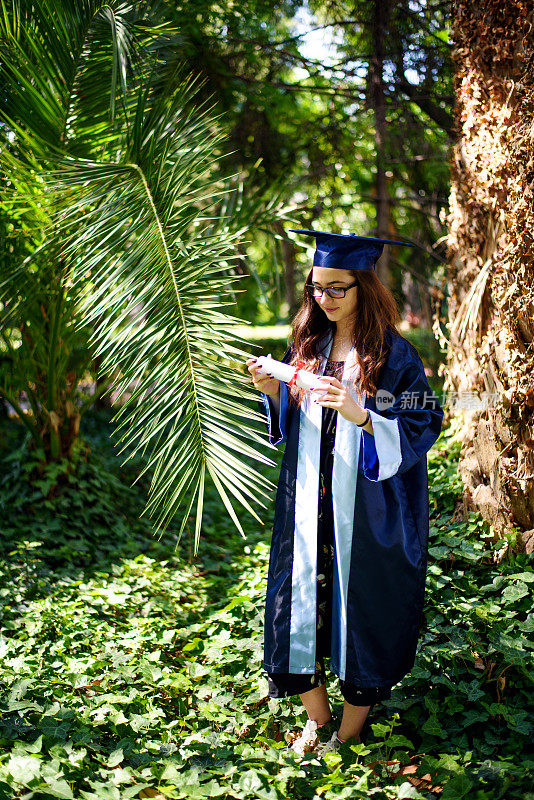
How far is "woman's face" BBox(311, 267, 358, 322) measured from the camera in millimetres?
2205

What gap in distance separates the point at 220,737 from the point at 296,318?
1485 mm

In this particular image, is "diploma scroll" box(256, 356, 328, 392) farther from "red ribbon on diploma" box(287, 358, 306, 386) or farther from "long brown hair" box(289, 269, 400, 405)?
"long brown hair" box(289, 269, 400, 405)

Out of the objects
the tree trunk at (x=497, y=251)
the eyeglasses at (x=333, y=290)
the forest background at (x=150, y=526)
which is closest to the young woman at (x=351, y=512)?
the eyeglasses at (x=333, y=290)

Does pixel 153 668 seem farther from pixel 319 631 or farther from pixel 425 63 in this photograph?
pixel 425 63

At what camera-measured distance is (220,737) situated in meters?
2.36

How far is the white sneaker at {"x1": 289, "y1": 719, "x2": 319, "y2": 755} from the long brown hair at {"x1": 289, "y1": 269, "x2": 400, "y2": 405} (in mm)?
1102

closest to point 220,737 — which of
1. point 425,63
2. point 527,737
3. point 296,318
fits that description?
point 527,737

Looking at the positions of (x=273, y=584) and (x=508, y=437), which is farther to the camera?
(x=508, y=437)

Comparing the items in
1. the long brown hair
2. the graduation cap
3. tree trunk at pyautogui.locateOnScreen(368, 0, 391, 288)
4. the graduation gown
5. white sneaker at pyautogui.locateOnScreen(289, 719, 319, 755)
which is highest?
tree trunk at pyautogui.locateOnScreen(368, 0, 391, 288)

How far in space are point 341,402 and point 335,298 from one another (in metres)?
0.41

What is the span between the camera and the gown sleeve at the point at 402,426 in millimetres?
2018

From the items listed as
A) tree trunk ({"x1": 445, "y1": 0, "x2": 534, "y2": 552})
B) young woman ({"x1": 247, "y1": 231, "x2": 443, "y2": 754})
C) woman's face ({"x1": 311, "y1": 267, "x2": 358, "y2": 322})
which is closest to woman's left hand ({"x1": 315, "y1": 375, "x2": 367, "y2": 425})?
young woman ({"x1": 247, "y1": 231, "x2": 443, "y2": 754})

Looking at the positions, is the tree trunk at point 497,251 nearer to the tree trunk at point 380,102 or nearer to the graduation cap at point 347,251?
the graduation cap at point 347,251

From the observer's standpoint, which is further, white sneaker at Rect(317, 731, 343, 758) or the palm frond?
the palm frond
